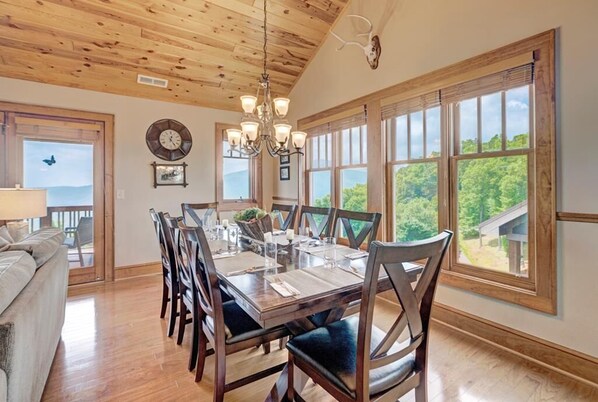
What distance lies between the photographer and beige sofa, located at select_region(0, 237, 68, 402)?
1106 mm

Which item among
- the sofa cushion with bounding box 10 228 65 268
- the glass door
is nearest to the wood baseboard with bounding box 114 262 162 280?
the glass door

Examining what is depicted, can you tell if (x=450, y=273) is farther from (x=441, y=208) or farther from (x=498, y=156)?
(x=498, y=156)

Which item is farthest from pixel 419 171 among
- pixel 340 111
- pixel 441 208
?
pixel 340 111

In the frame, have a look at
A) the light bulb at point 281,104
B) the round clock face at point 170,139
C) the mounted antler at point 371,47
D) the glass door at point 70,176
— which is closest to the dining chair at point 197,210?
the round clock face at point 170,139

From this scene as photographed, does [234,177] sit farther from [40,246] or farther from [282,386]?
[282,386]

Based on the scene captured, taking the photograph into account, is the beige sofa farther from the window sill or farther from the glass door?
the window sill

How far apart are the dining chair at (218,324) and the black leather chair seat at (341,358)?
31 cm

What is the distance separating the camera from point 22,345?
120cm

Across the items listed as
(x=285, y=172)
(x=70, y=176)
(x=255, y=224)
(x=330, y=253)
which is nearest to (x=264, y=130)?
(x=255, y=224)

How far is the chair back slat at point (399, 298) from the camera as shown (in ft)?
3.51

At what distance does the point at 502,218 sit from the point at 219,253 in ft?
7.34

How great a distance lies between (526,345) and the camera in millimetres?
2174

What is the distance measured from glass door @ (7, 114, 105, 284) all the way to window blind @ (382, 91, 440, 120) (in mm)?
3644

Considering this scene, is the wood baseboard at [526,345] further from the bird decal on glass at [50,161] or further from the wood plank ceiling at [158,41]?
the bird decal on glass at [50,161]
